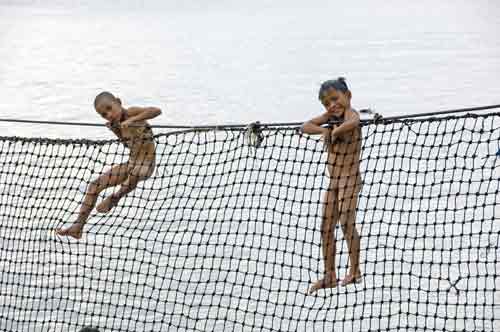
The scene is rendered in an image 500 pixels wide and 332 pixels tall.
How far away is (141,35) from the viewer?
27.8 metres

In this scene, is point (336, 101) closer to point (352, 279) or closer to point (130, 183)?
point (352, 279)

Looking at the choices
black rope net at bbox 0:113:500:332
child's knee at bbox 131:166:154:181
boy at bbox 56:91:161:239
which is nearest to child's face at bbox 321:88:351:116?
black rope net at bbox 0:113:500:332

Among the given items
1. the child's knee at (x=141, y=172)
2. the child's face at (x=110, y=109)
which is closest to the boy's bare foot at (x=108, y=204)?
the child's knee at (x=141, y=172)

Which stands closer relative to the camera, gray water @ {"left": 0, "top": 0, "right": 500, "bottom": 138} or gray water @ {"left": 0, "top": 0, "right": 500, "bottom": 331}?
gray water @ {"left": 0, "top": 0, "right": 500, "bottom": 331}

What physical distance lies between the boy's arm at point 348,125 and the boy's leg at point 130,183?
168cm

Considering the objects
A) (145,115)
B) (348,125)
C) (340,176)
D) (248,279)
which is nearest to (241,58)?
(248,279)

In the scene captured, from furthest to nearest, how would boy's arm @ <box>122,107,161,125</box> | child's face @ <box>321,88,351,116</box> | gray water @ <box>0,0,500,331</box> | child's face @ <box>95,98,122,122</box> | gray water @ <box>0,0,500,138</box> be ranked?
gray water @ <box>0,0,500,138</box> → gray water @ <box>0,0,500,331</box> → child's face @ <box>95,98,122,122</box> → boy's arm @ <box>122,107,161,125</box> → child's face @ <box>321,88,351,116</box>

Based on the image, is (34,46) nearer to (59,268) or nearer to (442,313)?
(59,268)

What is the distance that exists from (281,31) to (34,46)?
21.0 feet

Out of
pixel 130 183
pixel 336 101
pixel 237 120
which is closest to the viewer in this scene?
pixel 336 101

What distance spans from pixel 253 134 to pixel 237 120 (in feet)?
32.5

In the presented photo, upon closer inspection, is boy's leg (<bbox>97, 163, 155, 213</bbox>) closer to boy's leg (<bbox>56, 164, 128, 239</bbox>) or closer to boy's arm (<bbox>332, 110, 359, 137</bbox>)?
boy's leg (<bbox>56, 164, 128, 239</bbox>)

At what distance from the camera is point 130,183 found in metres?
8.00

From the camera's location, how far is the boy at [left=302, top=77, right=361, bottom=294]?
7094 millimetres
